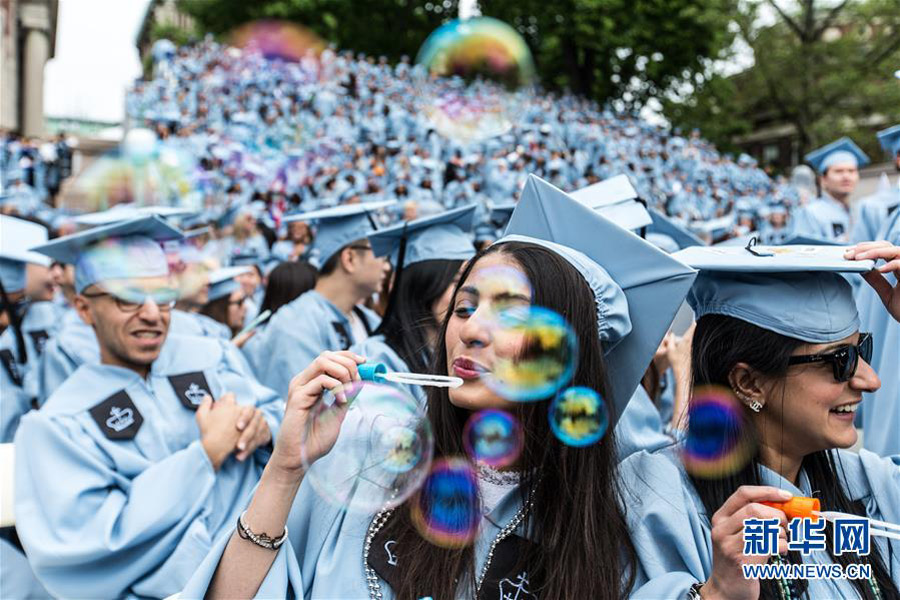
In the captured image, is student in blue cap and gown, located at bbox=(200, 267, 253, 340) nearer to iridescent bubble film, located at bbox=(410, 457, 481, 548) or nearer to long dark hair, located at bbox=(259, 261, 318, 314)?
long dark hair, located at bbox=(259, 261, 318, 314)

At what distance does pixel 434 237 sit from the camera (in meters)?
3.98

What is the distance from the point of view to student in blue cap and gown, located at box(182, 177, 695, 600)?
181 cm

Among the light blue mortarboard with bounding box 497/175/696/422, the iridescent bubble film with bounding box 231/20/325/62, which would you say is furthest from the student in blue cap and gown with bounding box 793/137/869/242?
the iridescent bubble film with bounding box 231/20/325/62

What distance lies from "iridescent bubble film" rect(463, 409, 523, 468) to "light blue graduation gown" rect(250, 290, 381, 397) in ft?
8.02

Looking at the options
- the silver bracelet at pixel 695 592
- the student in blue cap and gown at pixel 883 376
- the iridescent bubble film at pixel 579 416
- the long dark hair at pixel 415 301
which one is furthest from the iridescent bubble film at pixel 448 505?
the student in blue cap and gown at pixel 883 376

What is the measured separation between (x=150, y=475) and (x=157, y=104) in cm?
1515

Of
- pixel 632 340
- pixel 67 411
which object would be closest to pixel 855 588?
pixel 632 340

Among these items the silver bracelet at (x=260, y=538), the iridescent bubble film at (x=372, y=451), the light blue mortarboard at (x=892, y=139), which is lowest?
the silver bracelet at (x=260, y=538)

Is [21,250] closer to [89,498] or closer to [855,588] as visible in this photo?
[89,498]

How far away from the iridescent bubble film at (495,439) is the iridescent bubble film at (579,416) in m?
0.10

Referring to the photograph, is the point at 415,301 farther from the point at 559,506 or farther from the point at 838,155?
the point at 838,155

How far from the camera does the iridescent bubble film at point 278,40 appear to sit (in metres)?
22.6

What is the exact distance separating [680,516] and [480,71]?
210 inches

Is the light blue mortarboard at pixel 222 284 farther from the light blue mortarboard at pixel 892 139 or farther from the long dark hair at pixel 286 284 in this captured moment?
the light blue mortarboard at pixel 892 139
